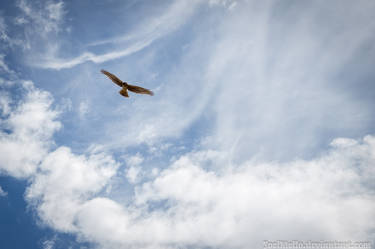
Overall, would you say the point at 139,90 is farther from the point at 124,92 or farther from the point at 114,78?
the point at 114,78

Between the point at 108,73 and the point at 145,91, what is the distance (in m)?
3.78

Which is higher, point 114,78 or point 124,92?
point 114,78

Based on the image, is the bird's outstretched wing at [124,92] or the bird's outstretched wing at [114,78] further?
the bird's outstretched wing at [124,92]

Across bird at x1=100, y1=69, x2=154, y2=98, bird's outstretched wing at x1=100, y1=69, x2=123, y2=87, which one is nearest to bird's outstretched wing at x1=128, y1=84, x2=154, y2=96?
bird at x1=100, y1=69, x2=154, y2=98

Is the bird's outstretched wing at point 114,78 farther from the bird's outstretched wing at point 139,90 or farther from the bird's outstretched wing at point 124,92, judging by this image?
the bird's outstretched wing at point 139,90

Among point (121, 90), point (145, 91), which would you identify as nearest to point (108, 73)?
point (121, 90)

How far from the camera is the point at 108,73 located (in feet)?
95.6

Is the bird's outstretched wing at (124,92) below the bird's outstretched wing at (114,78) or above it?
below

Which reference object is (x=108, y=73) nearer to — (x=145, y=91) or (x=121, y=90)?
(x=121, y=90)

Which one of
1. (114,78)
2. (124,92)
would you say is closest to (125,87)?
(124,92)

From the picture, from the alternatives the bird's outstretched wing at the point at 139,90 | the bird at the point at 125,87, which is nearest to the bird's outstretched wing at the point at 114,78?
the bird at the point at 125,87

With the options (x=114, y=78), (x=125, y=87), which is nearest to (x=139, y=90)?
(x=125, y=87)

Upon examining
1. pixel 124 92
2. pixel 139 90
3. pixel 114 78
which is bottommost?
pixel 124 92

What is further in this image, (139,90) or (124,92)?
(139,90)
